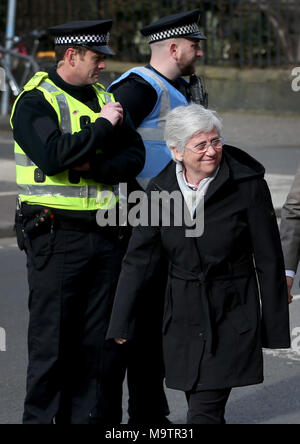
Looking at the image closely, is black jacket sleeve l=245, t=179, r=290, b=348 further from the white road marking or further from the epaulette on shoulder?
the white road marking

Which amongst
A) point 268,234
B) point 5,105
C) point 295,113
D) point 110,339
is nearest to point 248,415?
point 110,339

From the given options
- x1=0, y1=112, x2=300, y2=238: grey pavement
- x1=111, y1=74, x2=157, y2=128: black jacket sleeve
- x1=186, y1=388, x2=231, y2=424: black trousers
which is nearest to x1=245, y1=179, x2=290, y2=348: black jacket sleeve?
x1=186, y1=388, x2=231, y2=424: black trousers

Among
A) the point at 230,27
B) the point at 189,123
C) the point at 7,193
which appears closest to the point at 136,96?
the point at 189,123

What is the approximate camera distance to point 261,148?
15875 mm

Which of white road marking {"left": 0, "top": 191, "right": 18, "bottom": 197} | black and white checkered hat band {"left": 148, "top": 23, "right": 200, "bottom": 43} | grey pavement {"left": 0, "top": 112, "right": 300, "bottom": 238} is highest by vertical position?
black and white checkered hat band {"left": 148, "top": 23, "right": 200, "bottom": 43}

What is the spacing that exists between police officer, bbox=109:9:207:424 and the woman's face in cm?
74

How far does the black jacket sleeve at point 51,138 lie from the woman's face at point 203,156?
1.28ft

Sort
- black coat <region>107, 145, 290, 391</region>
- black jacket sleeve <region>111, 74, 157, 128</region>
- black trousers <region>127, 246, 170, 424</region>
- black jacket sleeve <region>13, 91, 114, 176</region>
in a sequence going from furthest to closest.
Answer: black jacket sleeve <region>111, 74, 157, 128</region>
black trousers <region>127, 246, 170, 424</region>
black jacket sleeve <region>13, 91, 114, 176</region>
black coat <region>107, 145, 290, 391</region>

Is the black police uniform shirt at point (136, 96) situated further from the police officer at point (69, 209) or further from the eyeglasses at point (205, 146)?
the eyeglasses at point (205, 146)

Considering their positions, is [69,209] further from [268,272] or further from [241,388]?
[241,388]

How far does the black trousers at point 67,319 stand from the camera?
4621mm

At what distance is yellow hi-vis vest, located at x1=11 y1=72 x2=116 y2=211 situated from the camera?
4562 mm

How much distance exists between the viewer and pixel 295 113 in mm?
18516
